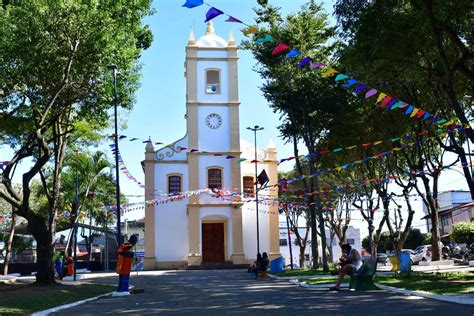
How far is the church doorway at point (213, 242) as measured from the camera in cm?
3575

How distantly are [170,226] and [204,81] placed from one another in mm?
9816

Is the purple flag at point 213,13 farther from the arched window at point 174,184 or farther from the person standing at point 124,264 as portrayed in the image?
the arched window at point 174,184

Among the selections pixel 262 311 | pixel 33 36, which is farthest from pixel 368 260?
pixel 33 36

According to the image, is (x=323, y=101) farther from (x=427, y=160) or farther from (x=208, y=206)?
(x=208, y=206)

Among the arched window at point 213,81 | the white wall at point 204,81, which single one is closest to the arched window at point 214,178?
the white wall at point 204,81

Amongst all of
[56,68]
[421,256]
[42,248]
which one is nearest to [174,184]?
[421,256]

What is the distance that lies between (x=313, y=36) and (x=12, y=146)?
46.5 ft

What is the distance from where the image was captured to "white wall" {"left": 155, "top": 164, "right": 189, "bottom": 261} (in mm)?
35031

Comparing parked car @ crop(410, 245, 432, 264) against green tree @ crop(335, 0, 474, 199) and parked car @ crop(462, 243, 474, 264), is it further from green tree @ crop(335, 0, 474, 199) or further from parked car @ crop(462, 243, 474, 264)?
green tree @ crop(335, 0, 474, 199)

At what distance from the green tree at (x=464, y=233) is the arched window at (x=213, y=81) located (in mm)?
18298

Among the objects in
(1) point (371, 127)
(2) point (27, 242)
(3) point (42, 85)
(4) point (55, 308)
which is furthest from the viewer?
Answer: (2) point (27, 242)

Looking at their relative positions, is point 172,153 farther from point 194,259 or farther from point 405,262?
point 405,262

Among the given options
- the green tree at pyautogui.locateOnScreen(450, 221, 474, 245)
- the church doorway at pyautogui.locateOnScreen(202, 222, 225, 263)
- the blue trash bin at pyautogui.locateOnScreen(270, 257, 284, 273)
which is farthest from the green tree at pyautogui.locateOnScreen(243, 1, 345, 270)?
the green tree at pyautogui.locateOnScreen(450, 221, 474, 245)

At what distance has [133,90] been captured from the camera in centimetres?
2011
